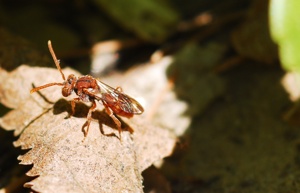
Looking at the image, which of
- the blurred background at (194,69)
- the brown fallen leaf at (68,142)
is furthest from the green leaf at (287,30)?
the brown fallen leaf at (68,142)

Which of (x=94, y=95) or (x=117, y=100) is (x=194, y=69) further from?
(x=94, y=95)

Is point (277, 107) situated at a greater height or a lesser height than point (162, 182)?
greater

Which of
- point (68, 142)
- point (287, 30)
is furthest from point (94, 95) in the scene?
point (287, 30)

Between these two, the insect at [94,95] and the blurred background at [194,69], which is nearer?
the insect at [94,95]

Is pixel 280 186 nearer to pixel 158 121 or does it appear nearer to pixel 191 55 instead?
pixel 158 121

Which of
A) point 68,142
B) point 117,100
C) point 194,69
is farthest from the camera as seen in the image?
point 194,69

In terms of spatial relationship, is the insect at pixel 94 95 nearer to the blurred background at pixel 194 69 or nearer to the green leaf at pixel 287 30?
the blurred background at pixel 194 69

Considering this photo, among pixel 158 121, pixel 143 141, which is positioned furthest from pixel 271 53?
pixel 143 141
